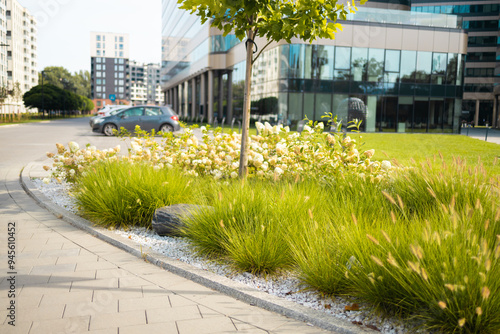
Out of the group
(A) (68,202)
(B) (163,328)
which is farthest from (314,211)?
(A) (68,202)

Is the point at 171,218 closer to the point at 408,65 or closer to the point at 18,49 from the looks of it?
the point at 408,65

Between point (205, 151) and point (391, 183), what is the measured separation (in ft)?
9.98

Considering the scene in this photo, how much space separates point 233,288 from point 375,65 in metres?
30.0

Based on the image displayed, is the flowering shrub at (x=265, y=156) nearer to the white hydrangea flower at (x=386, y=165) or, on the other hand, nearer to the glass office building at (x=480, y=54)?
the white hydrangea flower at (x=386, y=165)

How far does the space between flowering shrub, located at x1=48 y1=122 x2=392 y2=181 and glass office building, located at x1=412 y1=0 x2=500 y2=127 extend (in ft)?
249

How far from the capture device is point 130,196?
5.49 meters

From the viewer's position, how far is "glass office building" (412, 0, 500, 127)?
75.1m

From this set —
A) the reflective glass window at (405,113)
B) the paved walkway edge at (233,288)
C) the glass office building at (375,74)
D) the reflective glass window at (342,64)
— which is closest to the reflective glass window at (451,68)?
the glass office building at (375,74)

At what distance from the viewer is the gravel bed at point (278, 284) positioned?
Answer: 3072 millimetres

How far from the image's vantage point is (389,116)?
1270 inches

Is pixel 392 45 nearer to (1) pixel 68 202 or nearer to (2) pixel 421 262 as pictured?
(1) pixel 68 202

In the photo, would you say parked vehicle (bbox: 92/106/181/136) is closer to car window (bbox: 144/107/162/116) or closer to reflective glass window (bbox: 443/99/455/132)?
car window (bbox: 144/107/162/116)

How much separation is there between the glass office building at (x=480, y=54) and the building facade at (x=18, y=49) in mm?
92555

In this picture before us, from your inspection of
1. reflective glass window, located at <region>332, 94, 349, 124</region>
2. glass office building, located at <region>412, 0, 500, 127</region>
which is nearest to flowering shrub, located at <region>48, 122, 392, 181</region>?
reflective glass window, located at <region>332, 94, 349, 124</region>
